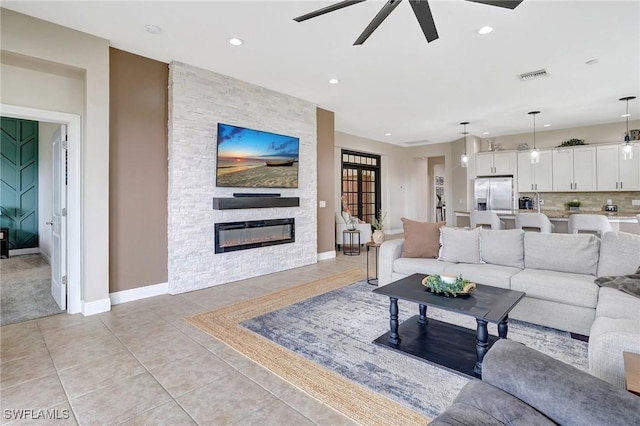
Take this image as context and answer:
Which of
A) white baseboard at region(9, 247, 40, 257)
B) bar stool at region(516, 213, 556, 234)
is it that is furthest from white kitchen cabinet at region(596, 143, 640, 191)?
white baseboard at region(9, 247, 40, 257)

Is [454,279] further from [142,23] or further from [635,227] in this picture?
[635,227]

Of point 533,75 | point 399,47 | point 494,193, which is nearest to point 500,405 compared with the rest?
point 399,47

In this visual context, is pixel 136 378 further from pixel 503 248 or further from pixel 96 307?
pixel 503 248

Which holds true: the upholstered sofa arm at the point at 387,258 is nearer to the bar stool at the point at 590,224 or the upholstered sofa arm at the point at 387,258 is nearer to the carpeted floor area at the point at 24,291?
the bar stool at the point at 590,224

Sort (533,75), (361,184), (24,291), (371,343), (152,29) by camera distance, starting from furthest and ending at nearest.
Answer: (361,184) → (533,75) → (24,291) → (152,29) → (371,343)

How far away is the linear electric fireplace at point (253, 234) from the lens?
4488 millimetres

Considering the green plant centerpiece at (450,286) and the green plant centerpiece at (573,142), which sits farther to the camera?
the green plant centerpiece at (573,142)

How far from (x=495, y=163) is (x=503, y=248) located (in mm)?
5762

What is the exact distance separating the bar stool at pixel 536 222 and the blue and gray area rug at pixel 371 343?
9.64ft

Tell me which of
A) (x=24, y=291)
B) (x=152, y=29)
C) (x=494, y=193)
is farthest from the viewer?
(x=494, y=193)

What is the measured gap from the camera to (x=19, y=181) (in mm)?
6859

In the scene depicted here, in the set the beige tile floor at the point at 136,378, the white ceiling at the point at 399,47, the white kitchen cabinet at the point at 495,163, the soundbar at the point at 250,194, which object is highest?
the white ceiling at the point at 399,47

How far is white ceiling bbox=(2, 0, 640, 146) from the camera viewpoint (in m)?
2.93

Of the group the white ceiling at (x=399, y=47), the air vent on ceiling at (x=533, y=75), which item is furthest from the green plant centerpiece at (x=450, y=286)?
the air vent on ceiling at (x=533, y=75)
